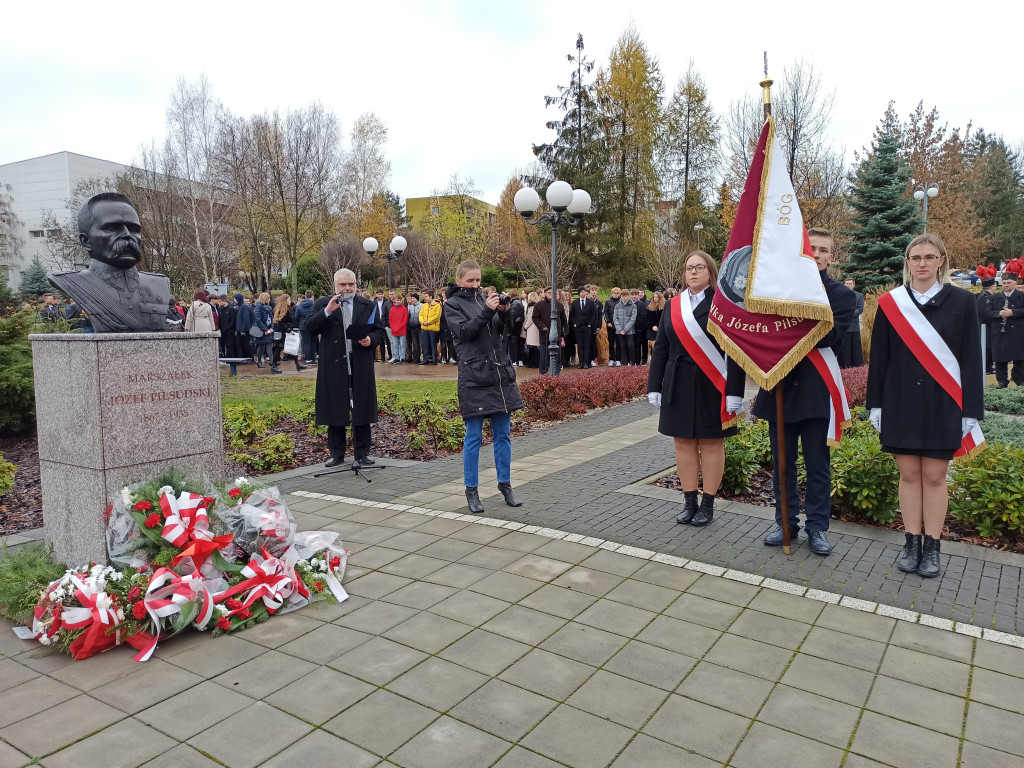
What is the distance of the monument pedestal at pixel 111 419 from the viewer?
399 cm

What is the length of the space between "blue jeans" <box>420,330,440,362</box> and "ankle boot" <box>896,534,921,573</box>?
615 inches

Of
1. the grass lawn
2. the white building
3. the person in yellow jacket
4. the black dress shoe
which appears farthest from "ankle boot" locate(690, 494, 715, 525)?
the white building

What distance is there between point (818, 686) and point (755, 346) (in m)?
2.23

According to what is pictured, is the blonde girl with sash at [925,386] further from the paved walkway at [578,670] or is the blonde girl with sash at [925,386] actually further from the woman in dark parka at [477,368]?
the woman in dark parka at [477,368]

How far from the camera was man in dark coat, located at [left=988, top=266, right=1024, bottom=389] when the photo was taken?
511 inches

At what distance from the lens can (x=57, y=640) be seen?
11.5ft

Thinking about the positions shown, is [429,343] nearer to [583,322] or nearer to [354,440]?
→ [583,322]

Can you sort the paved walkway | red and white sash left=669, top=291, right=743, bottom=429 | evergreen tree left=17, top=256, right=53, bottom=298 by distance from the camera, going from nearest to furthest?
1. the paved walkway
2. red and white sash left=669, top=291, right=743, bottom=429
3. evergreen tree left=17, top=256, right=53, bottom=298

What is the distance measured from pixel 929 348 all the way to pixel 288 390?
38.6ft

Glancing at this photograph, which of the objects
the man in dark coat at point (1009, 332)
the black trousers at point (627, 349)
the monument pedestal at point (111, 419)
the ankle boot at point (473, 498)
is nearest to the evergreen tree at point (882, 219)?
the man in dark coat at point (1009, 332)

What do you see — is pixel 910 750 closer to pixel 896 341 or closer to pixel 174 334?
pixel 896 341

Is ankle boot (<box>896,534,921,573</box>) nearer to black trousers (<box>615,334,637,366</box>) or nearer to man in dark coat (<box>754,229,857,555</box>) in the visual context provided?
man in dark coat (<box>754,229,857,555</box>)

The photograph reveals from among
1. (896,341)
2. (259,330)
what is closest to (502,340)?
(896,341)

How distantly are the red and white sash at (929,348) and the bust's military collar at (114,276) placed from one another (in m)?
4.64
